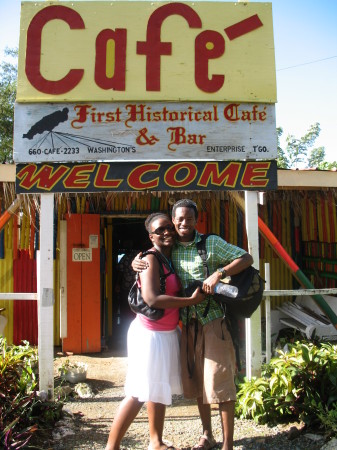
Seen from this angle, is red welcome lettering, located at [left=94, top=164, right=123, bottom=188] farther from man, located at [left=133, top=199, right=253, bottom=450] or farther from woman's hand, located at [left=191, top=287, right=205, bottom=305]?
woman's hand, located at [left=191, top=287, right=205, bottom=305]

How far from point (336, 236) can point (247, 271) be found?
4373mm

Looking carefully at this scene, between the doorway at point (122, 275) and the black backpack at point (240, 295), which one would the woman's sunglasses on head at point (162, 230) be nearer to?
the black backpack at point (240, 295)

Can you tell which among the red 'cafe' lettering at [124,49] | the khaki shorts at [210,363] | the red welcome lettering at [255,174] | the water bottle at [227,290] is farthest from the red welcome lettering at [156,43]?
the khaki shorts at [210,363]

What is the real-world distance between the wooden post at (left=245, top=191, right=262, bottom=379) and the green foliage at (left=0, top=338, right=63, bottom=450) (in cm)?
177

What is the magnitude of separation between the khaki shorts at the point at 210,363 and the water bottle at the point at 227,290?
25cm

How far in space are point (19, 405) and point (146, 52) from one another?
3.28 meters

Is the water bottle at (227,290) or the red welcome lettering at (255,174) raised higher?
the red welcome lettering at (255,174)

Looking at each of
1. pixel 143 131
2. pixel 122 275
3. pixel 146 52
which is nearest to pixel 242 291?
pixel 143 131

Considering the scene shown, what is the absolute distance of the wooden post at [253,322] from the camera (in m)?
4.19

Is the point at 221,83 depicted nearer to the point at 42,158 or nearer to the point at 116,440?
the point at 42,158

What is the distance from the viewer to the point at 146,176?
4227 millimetres

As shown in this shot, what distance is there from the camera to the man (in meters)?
3.05

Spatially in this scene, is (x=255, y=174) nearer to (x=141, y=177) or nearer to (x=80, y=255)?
(x=141, y=177)

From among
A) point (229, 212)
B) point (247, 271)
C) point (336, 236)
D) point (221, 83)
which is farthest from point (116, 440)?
point (336, 236)
